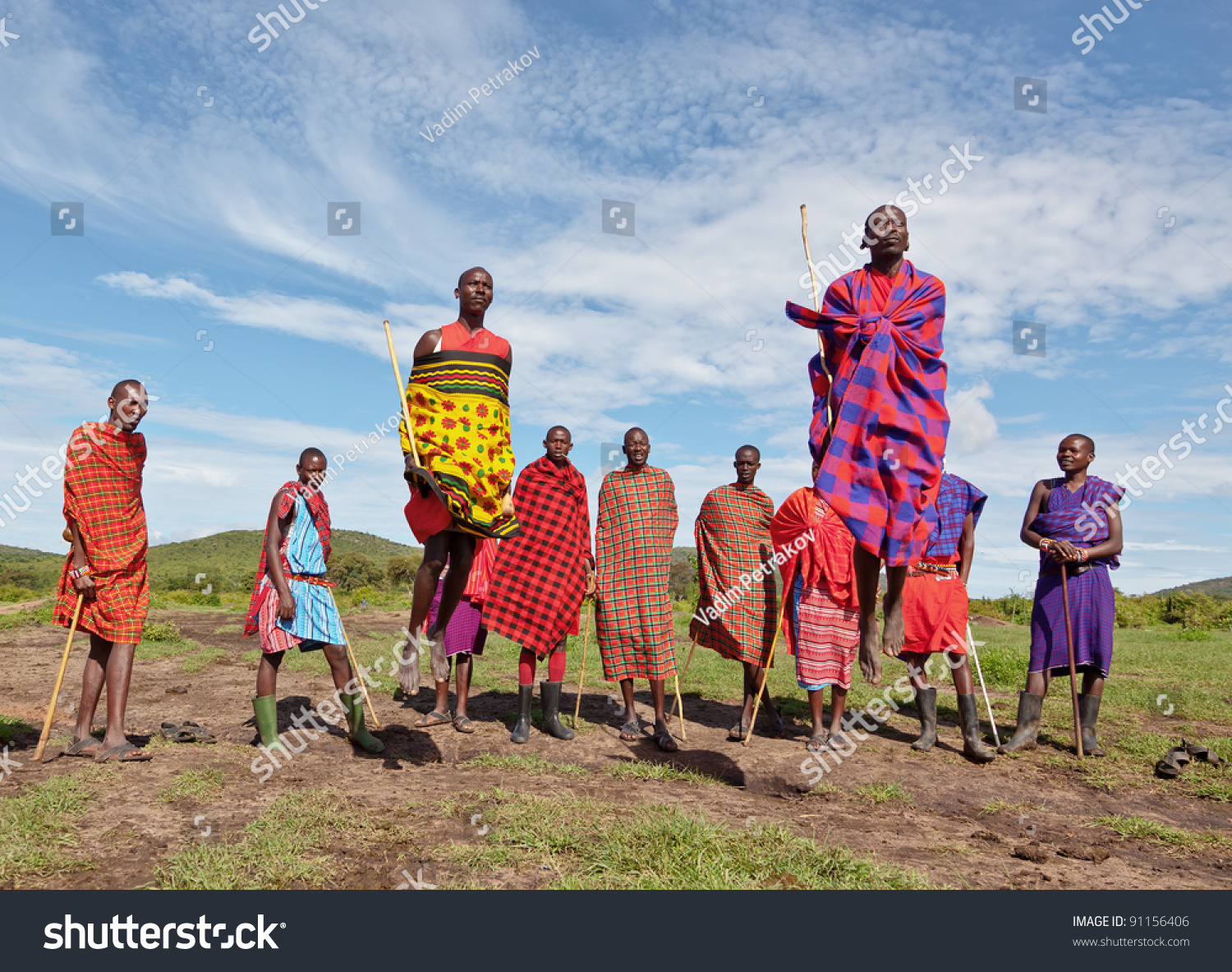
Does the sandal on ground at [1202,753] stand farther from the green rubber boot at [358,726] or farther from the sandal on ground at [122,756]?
the sandal on ground at [122,756]

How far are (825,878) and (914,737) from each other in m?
4.89

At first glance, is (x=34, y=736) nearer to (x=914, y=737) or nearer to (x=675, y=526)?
(x=675, y=526)

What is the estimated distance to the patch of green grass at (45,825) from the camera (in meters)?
Answer: 3.92

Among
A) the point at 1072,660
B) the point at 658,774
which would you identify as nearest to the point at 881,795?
the point at 658,774

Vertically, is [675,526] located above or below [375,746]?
above

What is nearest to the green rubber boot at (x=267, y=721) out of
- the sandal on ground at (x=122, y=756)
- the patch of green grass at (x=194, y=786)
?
the patch of green grass at (x=194, y=786)

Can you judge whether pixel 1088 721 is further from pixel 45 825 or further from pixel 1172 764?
pixel 45 825

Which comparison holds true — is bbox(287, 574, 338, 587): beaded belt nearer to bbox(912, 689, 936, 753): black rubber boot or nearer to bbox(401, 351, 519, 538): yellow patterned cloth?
bbox(401, 351, 519, 538): yellow patterned cloth

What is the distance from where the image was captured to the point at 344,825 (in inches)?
183

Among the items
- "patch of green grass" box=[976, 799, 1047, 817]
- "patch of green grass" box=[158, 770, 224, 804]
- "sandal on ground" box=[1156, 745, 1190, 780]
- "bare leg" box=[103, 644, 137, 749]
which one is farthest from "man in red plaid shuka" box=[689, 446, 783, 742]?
"bare leg" box=[103, 644, 137, 749]

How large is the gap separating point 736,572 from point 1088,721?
366cm

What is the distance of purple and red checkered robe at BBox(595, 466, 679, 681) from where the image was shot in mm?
7953

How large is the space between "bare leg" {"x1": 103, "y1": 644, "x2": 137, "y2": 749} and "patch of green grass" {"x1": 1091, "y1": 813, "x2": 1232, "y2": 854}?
7.42m
